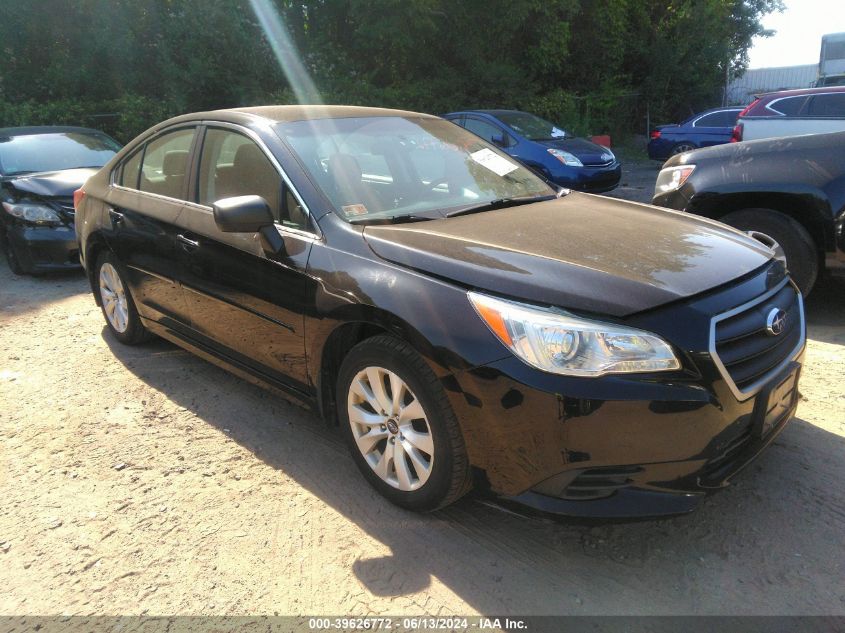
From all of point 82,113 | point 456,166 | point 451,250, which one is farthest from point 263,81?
point 451,250

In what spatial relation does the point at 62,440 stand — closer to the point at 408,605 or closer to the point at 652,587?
the point at 408,605

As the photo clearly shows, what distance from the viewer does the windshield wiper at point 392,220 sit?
9.39ft

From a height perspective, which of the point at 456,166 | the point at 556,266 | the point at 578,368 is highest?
the point at 456,166

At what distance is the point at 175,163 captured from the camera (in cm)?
386

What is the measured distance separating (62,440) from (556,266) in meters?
2.72

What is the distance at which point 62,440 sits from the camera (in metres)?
3.46

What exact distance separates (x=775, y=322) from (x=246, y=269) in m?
2.27

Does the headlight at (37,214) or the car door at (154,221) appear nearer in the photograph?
the car door at (154,221)

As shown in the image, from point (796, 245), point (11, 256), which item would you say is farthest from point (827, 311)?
point (11, 256)

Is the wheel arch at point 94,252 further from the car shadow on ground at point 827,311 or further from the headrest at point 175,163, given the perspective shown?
the car shadow on ground at point 827,311

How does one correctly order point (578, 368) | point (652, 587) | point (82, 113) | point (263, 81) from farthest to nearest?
point (263, 81) → point (82, 113) → point (652, 587) → point (578, 368)

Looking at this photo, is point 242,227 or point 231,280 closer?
point 242,227

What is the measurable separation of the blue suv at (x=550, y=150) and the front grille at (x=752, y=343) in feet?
24.1

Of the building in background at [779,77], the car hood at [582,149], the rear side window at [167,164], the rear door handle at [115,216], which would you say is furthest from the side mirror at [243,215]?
the building in background at [779,77]
